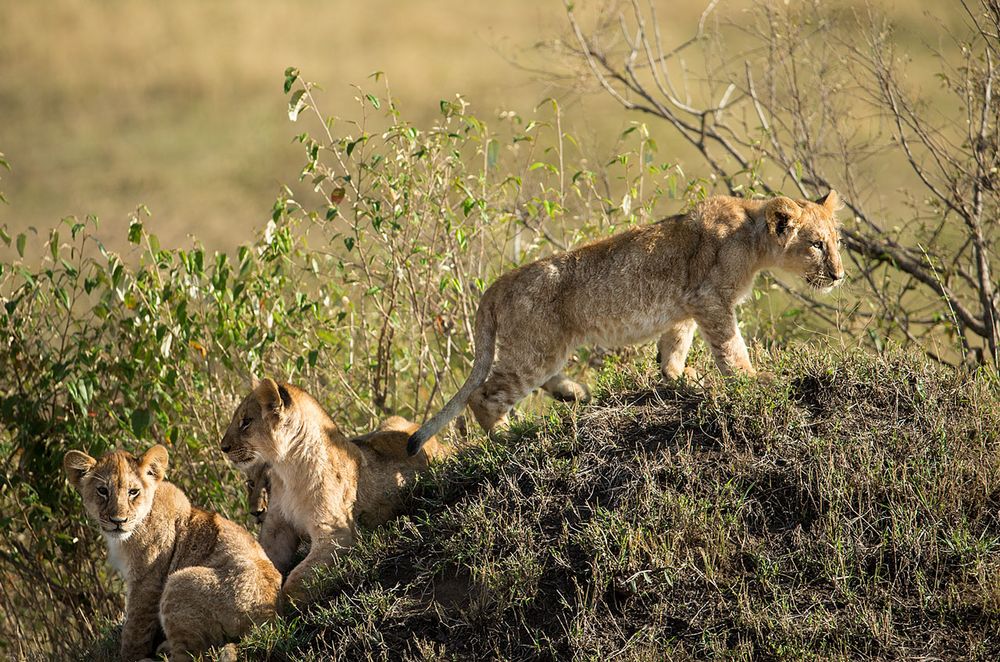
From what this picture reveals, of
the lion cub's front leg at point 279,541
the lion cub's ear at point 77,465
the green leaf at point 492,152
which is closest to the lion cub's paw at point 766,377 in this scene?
the green leaf at point 492,152

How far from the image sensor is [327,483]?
254 inches

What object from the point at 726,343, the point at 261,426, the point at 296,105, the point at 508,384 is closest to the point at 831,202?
the point at 726,343

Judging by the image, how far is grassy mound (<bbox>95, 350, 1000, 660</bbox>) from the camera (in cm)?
543

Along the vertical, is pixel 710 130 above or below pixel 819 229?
above

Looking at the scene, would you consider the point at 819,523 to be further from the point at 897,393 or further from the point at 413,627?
the point at 413,627

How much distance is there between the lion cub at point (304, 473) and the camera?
6.42 metres

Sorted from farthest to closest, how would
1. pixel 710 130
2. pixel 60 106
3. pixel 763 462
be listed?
pixel 60 106, pixel 710 130, pixel 763 462

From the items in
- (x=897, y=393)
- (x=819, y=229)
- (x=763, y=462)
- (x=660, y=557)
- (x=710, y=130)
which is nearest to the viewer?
(x=660, y=557)

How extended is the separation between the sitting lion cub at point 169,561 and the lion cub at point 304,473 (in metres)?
0.29

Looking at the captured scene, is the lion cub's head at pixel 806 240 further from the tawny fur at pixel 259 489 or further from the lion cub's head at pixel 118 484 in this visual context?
the lion cub's head at pixel 118 484

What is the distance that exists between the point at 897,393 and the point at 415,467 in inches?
111

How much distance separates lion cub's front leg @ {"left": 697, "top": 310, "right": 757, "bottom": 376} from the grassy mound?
27 cm

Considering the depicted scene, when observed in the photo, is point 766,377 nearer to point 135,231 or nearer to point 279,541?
point 279,541

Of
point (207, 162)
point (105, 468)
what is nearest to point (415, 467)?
point (105, 468)
